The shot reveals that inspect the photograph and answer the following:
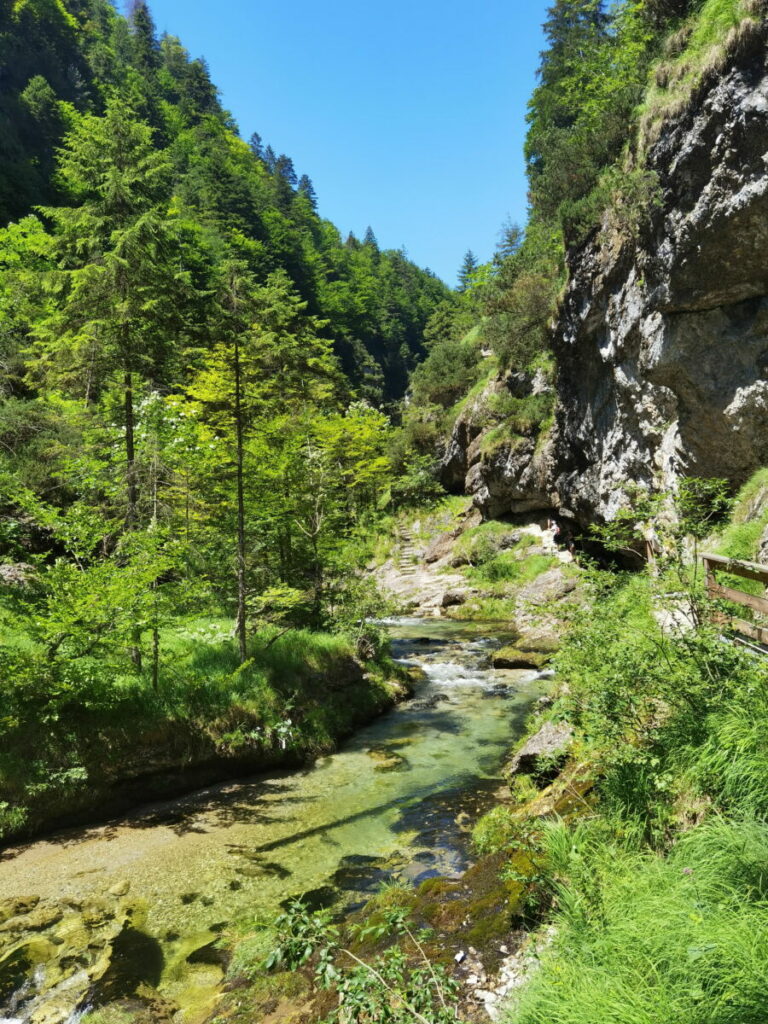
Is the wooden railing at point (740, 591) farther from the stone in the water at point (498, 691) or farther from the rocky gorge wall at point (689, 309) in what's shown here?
the stone in the water at point (498, 691)

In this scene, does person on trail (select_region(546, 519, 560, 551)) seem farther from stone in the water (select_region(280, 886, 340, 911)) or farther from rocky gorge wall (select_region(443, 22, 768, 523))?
stone in the water (select_region(280, 886, 340, 911))

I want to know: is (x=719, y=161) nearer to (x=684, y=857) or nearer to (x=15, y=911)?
(x=684, y=857)

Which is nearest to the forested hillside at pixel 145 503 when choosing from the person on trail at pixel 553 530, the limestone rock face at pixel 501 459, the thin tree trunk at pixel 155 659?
the thin tree trunk at pixel 155 659

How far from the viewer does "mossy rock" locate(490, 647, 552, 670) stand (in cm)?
1744

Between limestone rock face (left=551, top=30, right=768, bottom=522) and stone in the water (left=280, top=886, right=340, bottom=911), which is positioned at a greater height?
limestone rock face (left=551, top=30, right=768, bottom=522)

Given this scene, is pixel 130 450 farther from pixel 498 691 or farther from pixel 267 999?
pixel 498 691

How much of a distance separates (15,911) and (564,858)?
641cm

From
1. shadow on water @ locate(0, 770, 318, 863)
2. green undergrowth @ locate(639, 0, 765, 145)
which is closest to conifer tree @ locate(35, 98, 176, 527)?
shadow on water @ locate(0, 770, 318, 863)

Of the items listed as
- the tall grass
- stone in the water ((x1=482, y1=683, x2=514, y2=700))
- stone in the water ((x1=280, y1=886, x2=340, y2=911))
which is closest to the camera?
the tall grass

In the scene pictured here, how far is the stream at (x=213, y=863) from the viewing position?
18.4 ft

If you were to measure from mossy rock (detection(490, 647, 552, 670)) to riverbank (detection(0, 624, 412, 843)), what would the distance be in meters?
5.20

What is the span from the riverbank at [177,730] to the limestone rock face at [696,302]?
36.3 ft

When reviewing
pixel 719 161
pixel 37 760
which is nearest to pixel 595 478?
pixel 719 161

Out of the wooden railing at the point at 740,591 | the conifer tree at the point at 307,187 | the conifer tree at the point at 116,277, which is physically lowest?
the wooden railing at the point at 740,591
